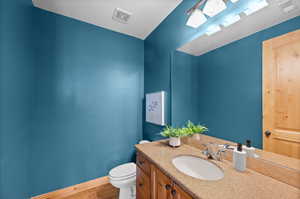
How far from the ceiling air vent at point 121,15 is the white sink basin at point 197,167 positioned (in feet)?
6.18

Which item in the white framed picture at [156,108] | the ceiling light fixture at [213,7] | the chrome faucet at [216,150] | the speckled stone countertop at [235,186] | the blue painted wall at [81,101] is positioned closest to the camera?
the speckled stone countertop at [235,186]

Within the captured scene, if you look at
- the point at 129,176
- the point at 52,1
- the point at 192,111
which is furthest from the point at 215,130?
the point at 52,1

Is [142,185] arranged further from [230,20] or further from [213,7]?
[213,7]

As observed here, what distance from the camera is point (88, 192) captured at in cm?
163

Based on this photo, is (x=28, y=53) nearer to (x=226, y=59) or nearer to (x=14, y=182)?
(x=14, y=182)

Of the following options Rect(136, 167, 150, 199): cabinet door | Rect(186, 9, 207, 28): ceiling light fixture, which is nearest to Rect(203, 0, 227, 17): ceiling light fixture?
Rect(186, 9, 207, 28): ceiling light fixture

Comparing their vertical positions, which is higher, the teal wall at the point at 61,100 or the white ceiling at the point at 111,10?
the white ceiling at the point at 111,10

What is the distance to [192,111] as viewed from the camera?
4.06 ft

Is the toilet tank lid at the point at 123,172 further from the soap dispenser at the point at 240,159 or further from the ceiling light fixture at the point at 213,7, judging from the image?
the ceiling light fixture at the point at 213,7

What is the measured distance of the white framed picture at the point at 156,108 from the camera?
5.35ft

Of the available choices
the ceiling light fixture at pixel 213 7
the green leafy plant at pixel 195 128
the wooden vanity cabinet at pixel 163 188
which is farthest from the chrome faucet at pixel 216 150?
the ceiling light fixture at pixel 213 7

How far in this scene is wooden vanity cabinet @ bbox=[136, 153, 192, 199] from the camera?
0.70 metres

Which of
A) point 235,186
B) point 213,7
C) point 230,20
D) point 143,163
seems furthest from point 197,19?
point 143,163

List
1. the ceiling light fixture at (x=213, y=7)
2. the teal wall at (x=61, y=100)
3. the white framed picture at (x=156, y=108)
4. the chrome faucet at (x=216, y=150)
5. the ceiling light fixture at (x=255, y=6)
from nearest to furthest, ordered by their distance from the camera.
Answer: the ceiling light fixture at (x=255, y=6), the chrome faucet at (x=216, y=150), the ceiling light fixture at (x=213, y=7), the teal wall at (x=61, y=100), the white framed picture at (x=156, y=108)
